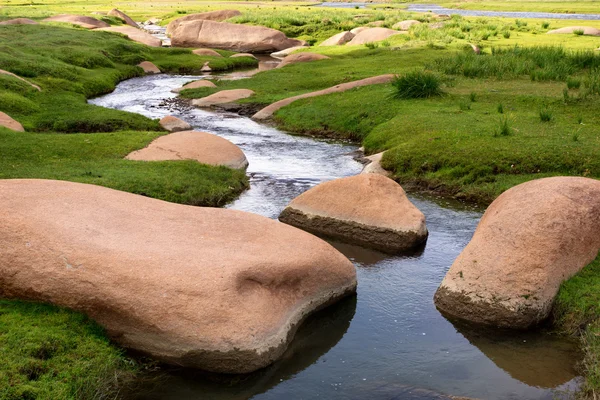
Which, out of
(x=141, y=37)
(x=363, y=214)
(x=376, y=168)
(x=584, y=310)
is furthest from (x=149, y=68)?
(x=584, y=310)

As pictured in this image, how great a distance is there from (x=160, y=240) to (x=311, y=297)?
2607 mm

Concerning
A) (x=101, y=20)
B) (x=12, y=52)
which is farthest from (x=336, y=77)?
(x=101, y=20)

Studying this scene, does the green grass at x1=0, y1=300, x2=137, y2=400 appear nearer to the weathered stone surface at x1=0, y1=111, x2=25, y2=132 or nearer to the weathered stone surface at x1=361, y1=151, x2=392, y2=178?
the weathered stone surface at x1=361, y1=151, x2=392, y2=178

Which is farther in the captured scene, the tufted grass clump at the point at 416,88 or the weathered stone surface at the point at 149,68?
the weathered stone surface at the point at 149,68

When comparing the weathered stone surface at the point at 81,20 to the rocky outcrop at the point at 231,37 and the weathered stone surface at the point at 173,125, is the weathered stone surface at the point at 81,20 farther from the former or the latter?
the weathered stone surface at the point at 173,125

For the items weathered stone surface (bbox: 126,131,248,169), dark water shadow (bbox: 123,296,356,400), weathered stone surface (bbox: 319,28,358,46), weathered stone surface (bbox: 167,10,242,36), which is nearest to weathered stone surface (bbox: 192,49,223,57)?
weathered stone surface (bbox: 319,28,358,46)

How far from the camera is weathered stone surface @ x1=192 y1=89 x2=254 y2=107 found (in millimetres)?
33062

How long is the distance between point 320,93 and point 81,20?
4259cm

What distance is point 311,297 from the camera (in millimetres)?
11453

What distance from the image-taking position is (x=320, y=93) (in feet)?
102

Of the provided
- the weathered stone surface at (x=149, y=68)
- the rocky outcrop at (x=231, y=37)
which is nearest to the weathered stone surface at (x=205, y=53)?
the weathered stone surface at (x=149, y=68)

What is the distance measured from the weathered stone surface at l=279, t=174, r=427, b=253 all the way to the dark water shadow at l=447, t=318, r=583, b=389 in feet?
11.6

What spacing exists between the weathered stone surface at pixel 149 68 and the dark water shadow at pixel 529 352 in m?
38.3

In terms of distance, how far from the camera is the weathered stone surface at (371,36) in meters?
53.5
